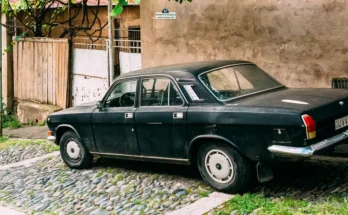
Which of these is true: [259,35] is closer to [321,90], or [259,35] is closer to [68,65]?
[321,90]

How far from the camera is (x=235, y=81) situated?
659 cm

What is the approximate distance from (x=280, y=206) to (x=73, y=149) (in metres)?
3.84

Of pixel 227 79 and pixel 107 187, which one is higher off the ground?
pixel 227 79

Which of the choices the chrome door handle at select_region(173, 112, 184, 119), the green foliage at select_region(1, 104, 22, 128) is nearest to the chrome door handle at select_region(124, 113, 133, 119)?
the chrome door handle at select_region(173, 112, 184, 119)

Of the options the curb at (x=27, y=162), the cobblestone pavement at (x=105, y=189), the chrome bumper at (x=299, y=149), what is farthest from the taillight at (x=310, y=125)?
the curb at (x=27, y=162)

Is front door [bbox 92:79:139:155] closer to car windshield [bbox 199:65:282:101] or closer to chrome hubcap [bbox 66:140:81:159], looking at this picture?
chrome hubcap [bbox 66:140:81:159]

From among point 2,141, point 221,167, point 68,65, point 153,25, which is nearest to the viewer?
point 221,167

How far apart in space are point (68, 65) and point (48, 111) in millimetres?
1372

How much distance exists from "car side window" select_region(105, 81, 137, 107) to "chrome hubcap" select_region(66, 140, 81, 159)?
1056 mm

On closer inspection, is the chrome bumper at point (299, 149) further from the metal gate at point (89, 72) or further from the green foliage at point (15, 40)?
the green foliage at point (15, 40)

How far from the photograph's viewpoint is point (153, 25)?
10734mm

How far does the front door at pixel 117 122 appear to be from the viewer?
6.98 meters

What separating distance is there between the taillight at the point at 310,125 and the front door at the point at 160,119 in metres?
1.58

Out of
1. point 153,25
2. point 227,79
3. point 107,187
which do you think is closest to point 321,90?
point 227,79
